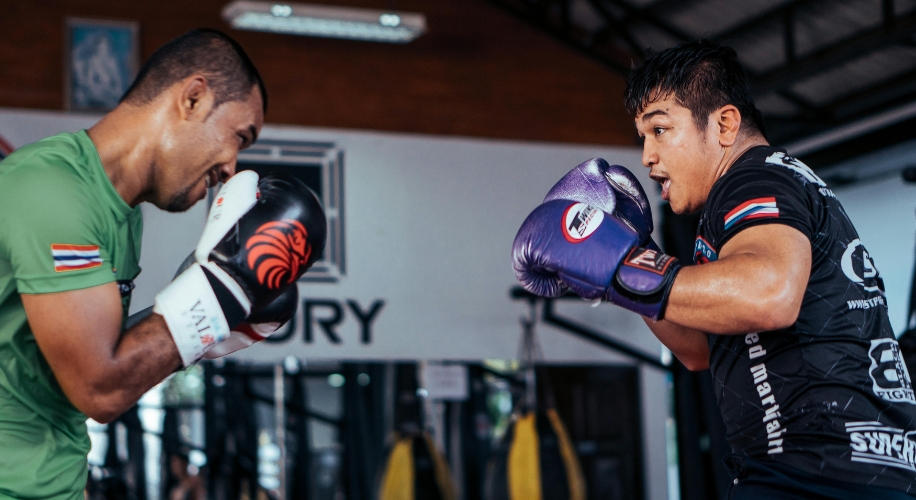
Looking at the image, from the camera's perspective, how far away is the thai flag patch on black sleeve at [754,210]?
1617 millimetres

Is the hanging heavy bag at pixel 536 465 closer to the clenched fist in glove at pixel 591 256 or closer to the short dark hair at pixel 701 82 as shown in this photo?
the clenched fist in glove at pixel 591 256

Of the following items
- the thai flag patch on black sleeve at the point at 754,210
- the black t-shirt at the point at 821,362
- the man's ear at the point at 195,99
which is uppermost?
the man's ear at the point at 195,99

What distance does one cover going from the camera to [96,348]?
1.57m

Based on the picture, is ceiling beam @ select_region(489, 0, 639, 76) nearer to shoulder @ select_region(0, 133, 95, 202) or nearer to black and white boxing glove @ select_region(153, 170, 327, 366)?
black and white boxing glove @ select_region(153, 170, 327, 366)

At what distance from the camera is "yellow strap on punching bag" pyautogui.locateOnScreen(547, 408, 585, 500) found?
18.3 feet

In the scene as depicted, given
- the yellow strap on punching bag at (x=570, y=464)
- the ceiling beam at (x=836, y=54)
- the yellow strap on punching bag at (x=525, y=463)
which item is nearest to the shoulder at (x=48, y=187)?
the yellow strap on punching bag at (x=525, y=463)

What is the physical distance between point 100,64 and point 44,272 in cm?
434

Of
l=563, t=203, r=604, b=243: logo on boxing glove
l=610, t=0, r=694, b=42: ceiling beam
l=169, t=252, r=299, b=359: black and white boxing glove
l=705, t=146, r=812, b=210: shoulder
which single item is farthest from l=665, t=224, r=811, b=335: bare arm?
l=610, t=0, r=694, b=42: ceiling beam

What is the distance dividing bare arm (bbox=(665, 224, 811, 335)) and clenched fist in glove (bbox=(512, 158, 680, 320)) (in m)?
0.05

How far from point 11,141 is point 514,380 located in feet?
10.4

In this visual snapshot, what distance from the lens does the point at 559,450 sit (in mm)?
5605

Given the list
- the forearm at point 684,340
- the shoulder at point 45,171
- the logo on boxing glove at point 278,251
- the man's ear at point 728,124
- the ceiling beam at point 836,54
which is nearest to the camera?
the shoulder at point 45,171

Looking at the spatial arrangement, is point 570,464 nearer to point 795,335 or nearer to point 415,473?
point 415,473

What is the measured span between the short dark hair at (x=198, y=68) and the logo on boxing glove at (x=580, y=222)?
0.72 m
